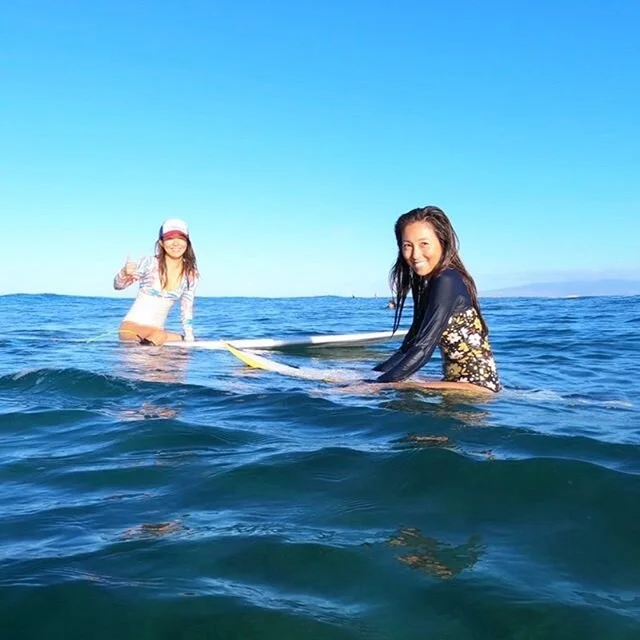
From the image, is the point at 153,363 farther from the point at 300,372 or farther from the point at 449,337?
the point at 449,337

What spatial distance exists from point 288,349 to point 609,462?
7790 mm

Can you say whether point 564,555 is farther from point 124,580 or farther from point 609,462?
point 124,580

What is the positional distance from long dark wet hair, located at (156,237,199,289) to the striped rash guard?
0.13 ft

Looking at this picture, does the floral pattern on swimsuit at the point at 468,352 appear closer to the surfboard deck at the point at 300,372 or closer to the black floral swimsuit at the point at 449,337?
the black floral swimsuit at the point at 449,337

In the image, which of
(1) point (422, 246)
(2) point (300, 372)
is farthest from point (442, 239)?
(2) point (300, 372)

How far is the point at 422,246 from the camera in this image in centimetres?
541

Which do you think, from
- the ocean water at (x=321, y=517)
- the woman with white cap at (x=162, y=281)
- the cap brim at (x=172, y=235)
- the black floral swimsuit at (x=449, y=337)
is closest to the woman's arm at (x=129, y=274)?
the woman with white cap at (x=162, y=281)

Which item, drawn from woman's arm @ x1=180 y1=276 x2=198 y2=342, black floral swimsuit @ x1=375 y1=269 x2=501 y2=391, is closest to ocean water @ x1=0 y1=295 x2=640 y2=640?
black floral swimsuit @ x1=375 y1=269 x2=501 y2=391

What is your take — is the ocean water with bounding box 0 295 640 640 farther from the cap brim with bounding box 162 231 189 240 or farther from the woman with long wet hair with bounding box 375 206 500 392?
the cap brim with bounding box 162 231 189 240

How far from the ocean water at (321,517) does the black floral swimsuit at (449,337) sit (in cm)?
32

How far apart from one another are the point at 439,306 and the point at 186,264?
5.63 m

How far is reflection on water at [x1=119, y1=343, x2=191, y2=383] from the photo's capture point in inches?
275

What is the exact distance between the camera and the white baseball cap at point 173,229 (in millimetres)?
9641

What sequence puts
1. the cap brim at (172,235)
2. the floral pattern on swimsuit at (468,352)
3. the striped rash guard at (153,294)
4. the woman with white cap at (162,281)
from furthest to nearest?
the striped rash guard at (153,294)
the woman with white cap at (162,281)
the cap brim at (172,235)
the floral pattern on swimsuit at (468,352)
